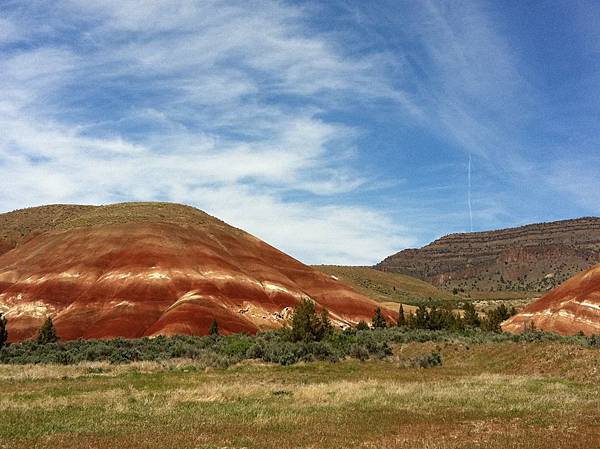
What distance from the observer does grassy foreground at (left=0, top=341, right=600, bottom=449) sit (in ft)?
44.8

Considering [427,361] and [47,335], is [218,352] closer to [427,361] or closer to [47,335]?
[427,361]

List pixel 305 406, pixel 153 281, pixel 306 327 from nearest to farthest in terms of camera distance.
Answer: pixel 305 406 → pixel 306 327 → pixel 153 281

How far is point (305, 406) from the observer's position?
741 inches

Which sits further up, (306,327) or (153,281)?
(153,281)

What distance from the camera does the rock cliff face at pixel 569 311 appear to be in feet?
251

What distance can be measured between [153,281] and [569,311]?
5721 centimetres

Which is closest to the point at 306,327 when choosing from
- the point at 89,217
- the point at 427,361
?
the point at 427,361

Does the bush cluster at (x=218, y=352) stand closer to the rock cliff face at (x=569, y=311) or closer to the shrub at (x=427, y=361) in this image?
the shrub at (x=427, y=361)

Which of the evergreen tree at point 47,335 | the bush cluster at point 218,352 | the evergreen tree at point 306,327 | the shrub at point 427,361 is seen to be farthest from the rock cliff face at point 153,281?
the shrub at point 427,361

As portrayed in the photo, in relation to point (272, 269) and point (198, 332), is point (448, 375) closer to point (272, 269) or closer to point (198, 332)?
point (198, 332)

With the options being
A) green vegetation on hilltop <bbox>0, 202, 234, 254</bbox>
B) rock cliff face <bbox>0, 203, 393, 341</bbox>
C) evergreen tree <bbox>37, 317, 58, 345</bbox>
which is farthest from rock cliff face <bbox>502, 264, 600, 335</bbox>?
evergreen tree <bbox>37, 317, 58, 345</bbox>

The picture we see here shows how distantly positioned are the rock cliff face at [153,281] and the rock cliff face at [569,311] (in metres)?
24.2

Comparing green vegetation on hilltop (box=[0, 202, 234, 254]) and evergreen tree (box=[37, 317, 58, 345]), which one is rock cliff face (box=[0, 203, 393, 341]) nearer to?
green vegetation on hilltop (box=[0, 202, 234, 254])

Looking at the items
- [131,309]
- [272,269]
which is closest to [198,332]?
[131,309]
